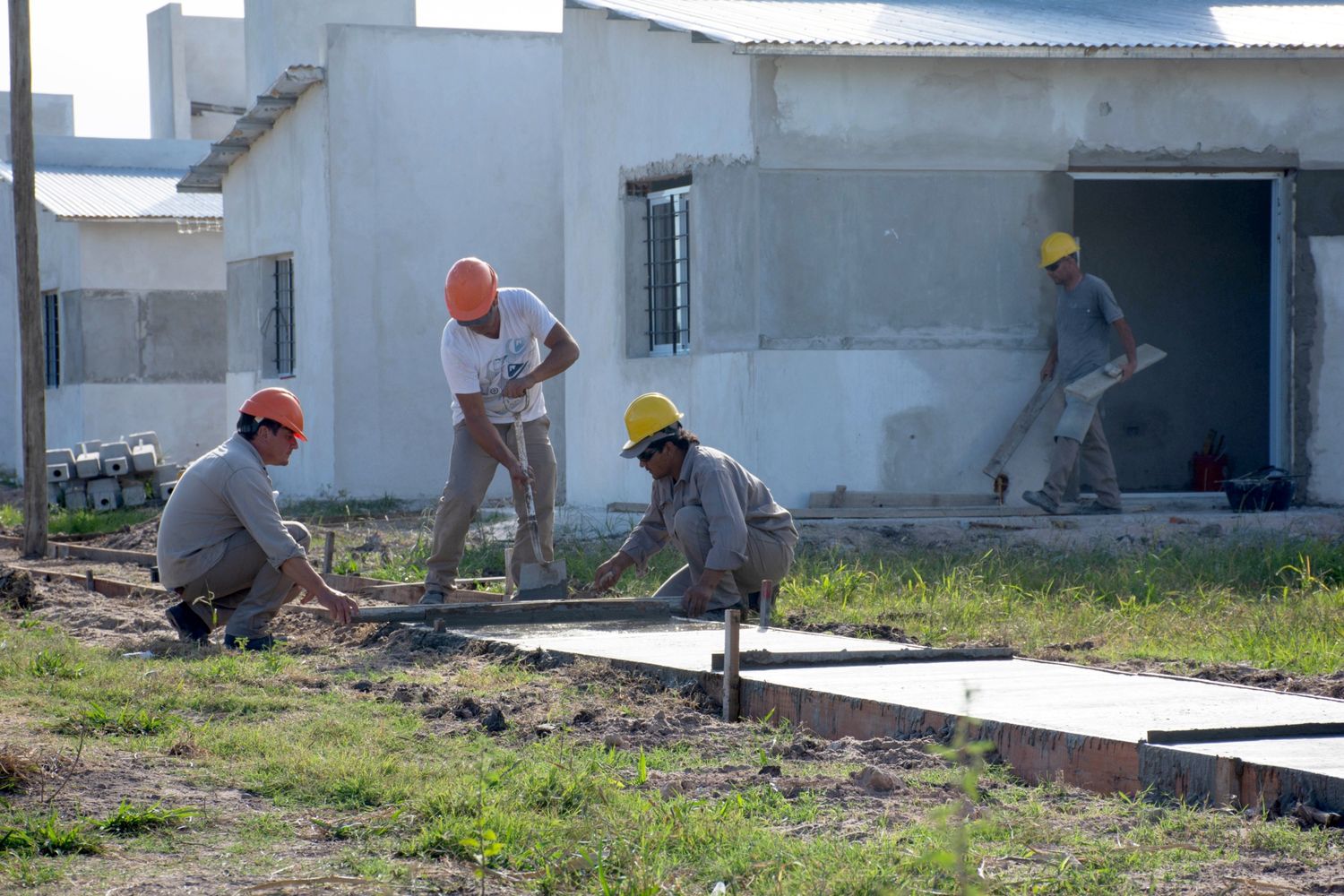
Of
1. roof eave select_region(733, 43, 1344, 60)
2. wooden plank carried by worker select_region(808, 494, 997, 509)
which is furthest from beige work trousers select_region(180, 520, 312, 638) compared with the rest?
roof eave select_region(733, 43, 1344, 60)

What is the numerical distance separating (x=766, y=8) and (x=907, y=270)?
8.88 feet

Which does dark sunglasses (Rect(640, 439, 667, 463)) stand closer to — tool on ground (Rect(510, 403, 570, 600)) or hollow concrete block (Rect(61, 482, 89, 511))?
tool on ground (Rect(510, 403, 570, 600))

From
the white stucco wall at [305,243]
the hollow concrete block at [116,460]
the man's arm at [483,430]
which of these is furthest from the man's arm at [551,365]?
the hollow concrete block at [116,460]

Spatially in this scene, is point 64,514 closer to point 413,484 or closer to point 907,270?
point 413,484

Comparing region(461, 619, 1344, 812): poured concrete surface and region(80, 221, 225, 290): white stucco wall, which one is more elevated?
region(80, 221, 225, 290): white stucco wall

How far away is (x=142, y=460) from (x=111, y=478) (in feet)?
1.20

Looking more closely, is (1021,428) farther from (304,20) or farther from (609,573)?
(304,20)

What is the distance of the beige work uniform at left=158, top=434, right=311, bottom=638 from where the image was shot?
7496 millimetres

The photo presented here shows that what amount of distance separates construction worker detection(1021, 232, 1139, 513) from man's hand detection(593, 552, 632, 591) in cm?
487

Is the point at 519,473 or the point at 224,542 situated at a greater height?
the point at 519,473

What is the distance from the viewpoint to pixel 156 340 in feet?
80.1

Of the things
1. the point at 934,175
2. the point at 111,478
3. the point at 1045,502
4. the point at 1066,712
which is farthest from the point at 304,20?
the point at 1066,712

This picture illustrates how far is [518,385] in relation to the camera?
8.73 meters

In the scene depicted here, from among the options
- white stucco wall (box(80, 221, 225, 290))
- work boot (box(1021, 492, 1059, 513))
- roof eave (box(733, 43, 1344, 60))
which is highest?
roof eave (box(733, 43, 1344, 60))
